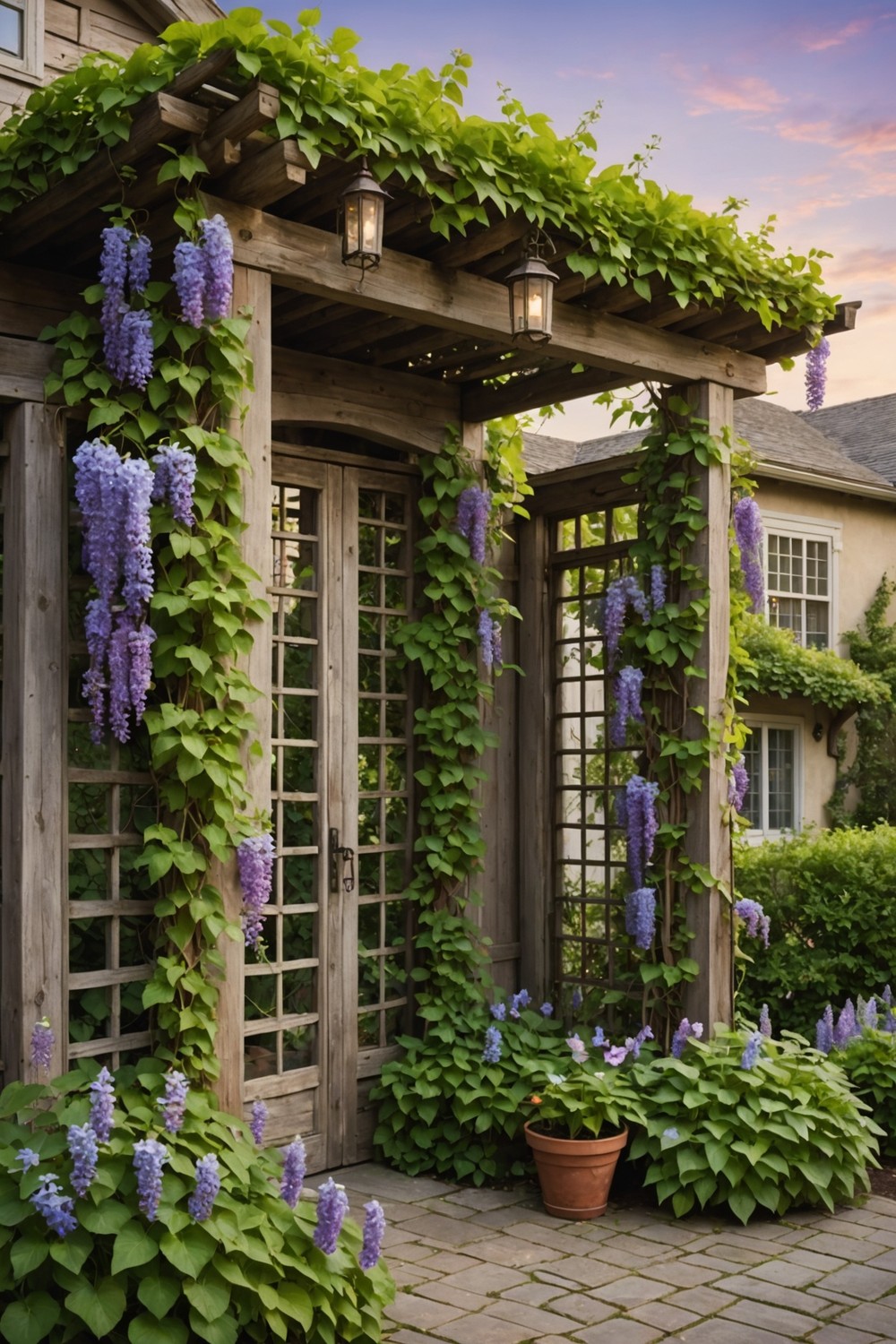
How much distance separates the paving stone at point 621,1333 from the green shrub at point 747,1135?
1.01m

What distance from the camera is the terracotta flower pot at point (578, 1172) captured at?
4.85 meters

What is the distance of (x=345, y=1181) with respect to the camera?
5242 mm

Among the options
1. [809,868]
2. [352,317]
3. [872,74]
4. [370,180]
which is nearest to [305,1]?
[370,180]

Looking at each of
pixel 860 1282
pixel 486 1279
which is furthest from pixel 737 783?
pixel 486 1279

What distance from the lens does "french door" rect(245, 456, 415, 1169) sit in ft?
17.6

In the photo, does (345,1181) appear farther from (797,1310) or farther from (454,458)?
(454,458)

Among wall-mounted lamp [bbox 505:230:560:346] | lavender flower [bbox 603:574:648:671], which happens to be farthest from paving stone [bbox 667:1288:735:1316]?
wall-mounted lamp [bbox 505:230:560:346]

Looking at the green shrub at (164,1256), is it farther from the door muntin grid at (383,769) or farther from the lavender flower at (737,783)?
the lavender flower at (737,783)

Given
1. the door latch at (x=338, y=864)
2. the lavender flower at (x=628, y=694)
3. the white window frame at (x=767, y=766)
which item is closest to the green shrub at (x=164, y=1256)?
the door latch at (x=338, y=864)

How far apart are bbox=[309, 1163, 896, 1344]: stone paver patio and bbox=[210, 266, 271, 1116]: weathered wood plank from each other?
2.93 ft

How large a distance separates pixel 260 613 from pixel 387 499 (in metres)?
2.00

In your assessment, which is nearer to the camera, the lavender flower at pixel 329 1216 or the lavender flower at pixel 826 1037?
the lavender flower at pixel 329 1216

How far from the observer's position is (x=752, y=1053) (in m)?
5.15

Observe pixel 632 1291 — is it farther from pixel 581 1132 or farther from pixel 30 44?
pixel 30 44
